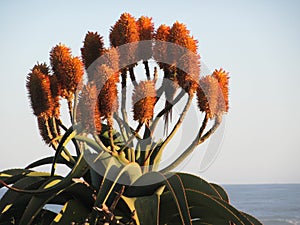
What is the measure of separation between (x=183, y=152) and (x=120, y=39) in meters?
0.41

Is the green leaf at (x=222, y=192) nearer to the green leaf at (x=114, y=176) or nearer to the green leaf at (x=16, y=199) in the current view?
the green leaf at (x=114, y=176)

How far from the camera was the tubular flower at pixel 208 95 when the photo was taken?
189cm

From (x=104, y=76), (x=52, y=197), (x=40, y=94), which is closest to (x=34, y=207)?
(x=52, y=197)

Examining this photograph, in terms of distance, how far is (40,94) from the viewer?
6.38 ft

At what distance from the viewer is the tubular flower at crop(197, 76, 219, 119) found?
6.21 feet

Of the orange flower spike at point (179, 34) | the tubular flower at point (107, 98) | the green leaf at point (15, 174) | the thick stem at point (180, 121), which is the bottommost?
the green leaf at point (15, 174)

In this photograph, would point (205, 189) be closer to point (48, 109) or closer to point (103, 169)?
point (103, 169)

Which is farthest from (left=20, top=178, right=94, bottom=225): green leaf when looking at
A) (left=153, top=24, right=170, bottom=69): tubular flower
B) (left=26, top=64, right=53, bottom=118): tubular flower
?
(left=153, top=24, right=170, bottom=69): tubular flower

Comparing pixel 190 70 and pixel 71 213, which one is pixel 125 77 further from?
pixel 71 213

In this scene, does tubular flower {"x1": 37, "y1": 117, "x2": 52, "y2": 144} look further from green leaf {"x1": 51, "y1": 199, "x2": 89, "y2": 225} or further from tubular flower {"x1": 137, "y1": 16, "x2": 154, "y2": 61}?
tubular flower {"x1": 137, "y1": 16, "x2": 154, "y2": 61}

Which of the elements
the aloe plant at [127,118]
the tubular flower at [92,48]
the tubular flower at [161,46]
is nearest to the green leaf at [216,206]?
the aloe plant at [127,118]

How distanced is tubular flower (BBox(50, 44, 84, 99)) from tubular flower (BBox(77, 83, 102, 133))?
124mm

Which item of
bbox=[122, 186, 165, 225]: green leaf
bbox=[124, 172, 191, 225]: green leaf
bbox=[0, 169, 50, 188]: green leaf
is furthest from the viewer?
bbox=[0, 169, 50, 188]: green leaf

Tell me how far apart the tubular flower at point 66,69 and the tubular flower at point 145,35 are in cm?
20
